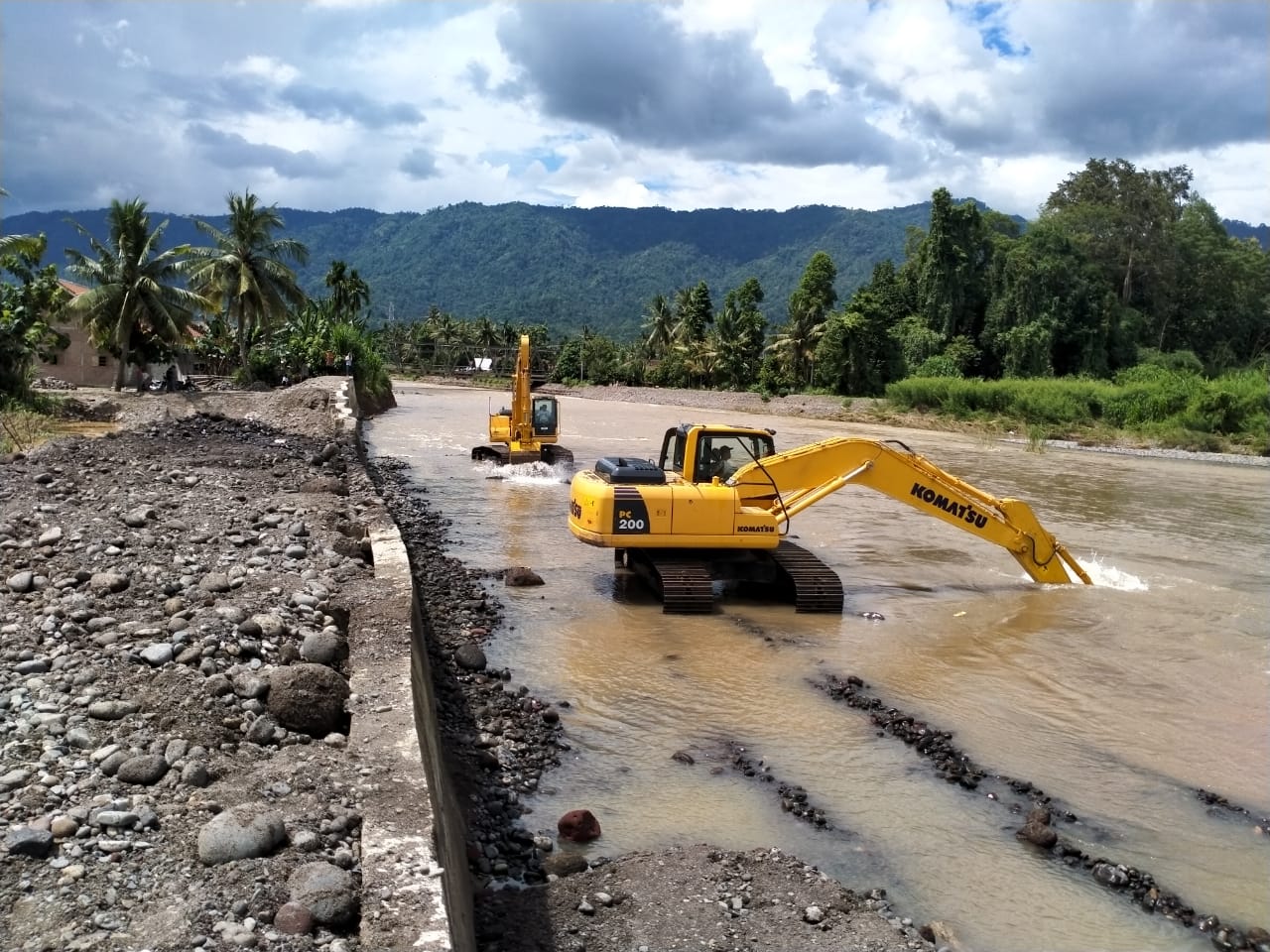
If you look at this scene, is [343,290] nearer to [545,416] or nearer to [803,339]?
[803,339]

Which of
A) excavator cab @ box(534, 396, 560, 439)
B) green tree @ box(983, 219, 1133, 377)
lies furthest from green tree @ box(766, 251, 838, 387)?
excavator cab @ box(534, 396, 560, 439)

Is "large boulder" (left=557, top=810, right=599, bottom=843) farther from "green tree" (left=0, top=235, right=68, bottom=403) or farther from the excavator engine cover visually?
"green tree" (left=0, top=235, right=68, bottom=403)

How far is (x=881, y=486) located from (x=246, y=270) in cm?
3820

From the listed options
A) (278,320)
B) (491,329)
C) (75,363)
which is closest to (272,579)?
(278,320)

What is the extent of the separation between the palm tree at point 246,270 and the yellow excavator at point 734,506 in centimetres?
3620

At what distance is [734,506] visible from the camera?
1109 cm

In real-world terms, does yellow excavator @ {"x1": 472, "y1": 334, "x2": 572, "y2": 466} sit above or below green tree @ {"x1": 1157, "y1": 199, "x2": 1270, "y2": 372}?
below

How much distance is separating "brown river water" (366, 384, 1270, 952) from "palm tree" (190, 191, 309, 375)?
29.6 metres

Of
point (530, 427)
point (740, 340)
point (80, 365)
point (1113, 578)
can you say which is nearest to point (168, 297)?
point (80, 365)

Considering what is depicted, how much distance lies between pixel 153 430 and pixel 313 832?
21.1m

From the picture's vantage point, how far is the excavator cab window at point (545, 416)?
22.5 m

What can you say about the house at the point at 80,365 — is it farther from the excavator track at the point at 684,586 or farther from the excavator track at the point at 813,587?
the excavator track at the point at 813,587

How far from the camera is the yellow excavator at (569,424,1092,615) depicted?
1099cm

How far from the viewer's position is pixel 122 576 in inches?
276
